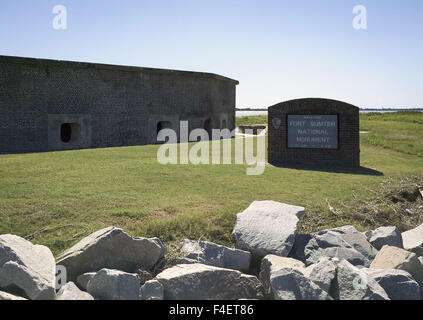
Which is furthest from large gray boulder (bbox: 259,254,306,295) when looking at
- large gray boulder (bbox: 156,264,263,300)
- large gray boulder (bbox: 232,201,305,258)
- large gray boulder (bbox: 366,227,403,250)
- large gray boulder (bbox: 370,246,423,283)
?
large gray boulder (bbox: 366,227,403,250)

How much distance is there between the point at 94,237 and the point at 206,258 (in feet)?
5.45

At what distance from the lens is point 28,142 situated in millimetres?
21484

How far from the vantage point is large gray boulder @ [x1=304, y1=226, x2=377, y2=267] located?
657cm

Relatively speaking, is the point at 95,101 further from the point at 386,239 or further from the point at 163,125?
the point at 386,239

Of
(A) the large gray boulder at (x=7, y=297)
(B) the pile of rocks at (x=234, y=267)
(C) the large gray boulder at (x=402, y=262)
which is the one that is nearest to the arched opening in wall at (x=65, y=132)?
(B) the pile of rocks at (x=234, y=267)

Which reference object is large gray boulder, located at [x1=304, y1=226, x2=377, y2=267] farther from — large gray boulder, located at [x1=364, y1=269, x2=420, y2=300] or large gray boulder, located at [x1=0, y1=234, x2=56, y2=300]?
large gray boulder, located at [x1=0, y1=234, x2=56, y2=300]

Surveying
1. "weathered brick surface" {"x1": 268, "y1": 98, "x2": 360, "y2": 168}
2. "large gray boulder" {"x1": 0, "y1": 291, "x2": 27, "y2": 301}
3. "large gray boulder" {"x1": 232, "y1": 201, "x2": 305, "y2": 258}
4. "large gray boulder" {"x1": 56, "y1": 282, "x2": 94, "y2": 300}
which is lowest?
"large gray boulder" {"x1": 56, "y1": 282, "x2": 94, "y2": 300}

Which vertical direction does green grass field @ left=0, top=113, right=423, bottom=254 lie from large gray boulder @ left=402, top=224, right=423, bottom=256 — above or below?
above

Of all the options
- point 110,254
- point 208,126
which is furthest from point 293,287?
point 208,126

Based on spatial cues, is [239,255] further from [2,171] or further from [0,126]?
[0,126]

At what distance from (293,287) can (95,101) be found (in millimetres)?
20878

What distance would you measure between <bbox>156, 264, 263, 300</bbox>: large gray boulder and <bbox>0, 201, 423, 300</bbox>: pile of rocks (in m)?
0.01

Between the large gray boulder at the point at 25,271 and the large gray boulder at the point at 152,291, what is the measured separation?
1.06 metres
